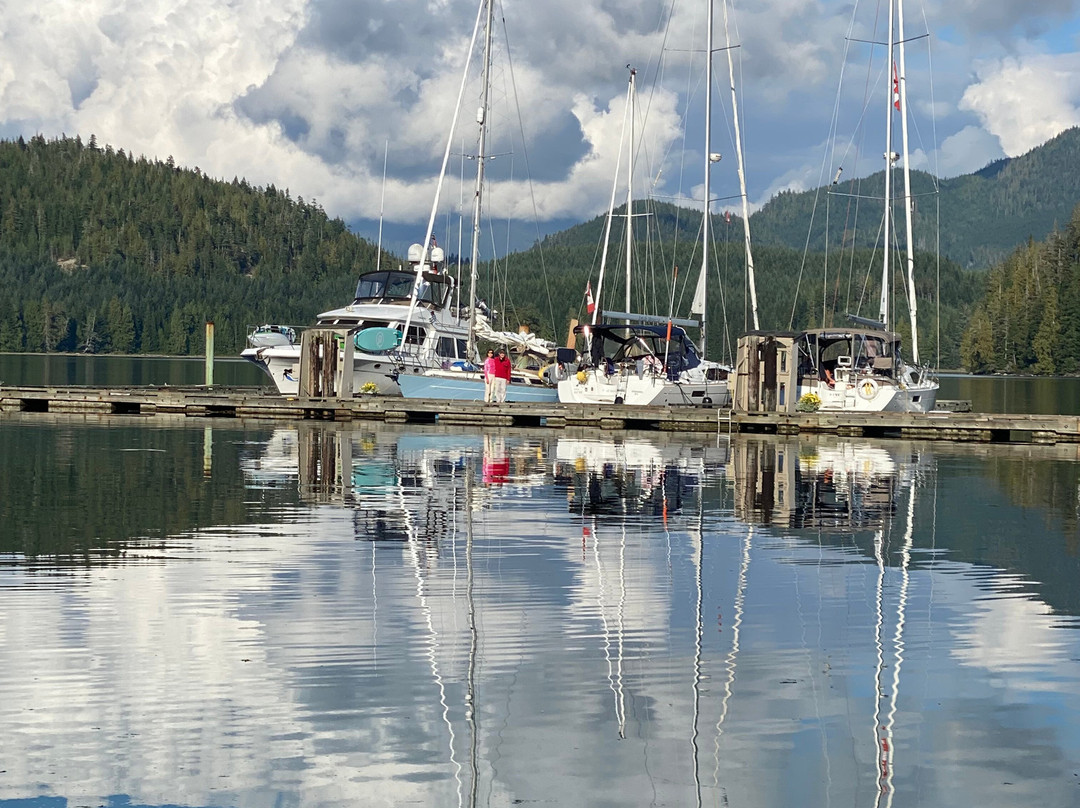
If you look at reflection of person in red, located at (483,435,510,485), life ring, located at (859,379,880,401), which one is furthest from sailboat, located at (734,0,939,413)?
reflection of person in red, located at (483,435,510,485)

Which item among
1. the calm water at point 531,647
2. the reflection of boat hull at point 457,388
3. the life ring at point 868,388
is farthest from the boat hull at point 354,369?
the calm water at point 531,647

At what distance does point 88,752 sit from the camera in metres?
8.50

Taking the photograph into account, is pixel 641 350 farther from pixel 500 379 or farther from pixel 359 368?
pixel 359 368

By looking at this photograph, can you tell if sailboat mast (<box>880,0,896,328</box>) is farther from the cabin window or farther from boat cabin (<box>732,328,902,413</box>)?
the cabin window

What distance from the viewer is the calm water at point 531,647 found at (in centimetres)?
838

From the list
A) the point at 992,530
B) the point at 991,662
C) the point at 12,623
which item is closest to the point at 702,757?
the point at 991,662

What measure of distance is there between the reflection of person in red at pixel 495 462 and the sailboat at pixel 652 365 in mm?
8818

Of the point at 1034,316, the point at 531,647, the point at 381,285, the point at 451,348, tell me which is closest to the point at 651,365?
the point at 451,348

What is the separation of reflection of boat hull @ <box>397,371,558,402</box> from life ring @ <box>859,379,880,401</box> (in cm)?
1069

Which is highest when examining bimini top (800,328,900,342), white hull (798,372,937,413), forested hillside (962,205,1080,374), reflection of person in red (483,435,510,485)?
forested hillside (962,205,1080,374)

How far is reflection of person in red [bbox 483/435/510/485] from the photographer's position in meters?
24.6

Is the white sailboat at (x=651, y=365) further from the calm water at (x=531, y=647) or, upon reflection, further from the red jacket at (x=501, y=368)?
the calm water at (x=531, y=647)

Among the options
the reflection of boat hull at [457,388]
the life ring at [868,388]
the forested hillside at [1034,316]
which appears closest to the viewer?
the life ring at [868,388]

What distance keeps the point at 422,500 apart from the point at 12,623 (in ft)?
32.2
